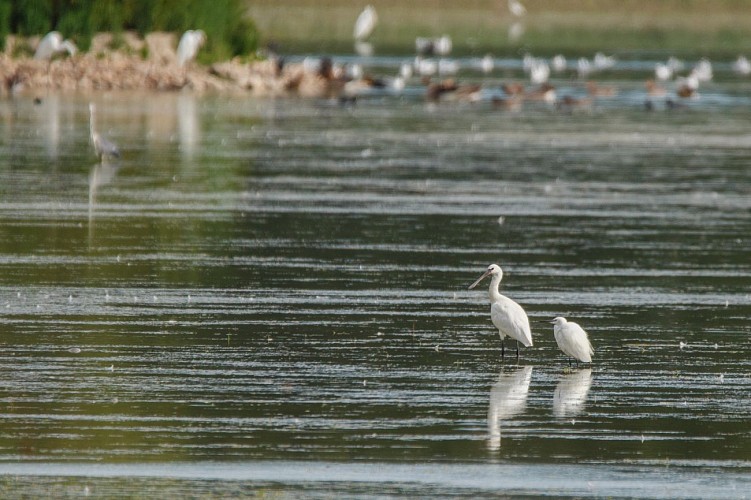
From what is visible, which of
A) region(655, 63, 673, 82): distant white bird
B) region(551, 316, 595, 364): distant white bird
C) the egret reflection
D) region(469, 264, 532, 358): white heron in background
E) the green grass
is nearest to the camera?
region(551, 316, 595, 364): distant white bird

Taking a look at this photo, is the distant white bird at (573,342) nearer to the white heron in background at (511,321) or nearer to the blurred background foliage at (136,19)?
the white heron in background at (511,321)

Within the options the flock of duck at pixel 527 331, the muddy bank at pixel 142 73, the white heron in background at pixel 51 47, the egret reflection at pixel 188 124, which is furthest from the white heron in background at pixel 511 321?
the white heron in background at pixel 51 47

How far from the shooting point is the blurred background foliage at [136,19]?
162ft

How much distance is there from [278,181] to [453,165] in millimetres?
4101

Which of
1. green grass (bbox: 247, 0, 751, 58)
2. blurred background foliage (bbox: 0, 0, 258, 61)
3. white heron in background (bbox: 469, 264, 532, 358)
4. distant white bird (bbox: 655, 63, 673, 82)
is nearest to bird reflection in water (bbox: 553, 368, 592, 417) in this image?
white heron in background (bbox: 469, 264, 532, 358)

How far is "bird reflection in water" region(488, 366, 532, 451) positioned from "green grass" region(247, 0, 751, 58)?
56.9 meters

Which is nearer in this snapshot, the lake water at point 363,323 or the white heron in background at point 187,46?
the lake water at point 363,323

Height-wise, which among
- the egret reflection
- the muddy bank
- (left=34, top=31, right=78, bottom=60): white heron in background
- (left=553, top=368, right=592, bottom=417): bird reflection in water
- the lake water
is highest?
(left=34, top=31, right=78, bottom=60): white heron in background

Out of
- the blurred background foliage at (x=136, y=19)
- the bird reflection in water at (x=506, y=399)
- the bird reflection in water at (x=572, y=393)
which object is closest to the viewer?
the bird reflection in water at (x=506, y=399)

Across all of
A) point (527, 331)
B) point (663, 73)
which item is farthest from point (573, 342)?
point (663, 73)

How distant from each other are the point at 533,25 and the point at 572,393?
90467 mm

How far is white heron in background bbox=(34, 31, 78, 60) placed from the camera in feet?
145

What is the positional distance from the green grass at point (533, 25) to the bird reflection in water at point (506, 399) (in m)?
56.9

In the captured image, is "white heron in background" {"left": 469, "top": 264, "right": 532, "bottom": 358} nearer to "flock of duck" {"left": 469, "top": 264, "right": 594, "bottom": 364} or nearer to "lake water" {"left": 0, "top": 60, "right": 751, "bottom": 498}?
"flock of duck" {"left": 469, "top": 264, "right": 594, "bottom": 364}
